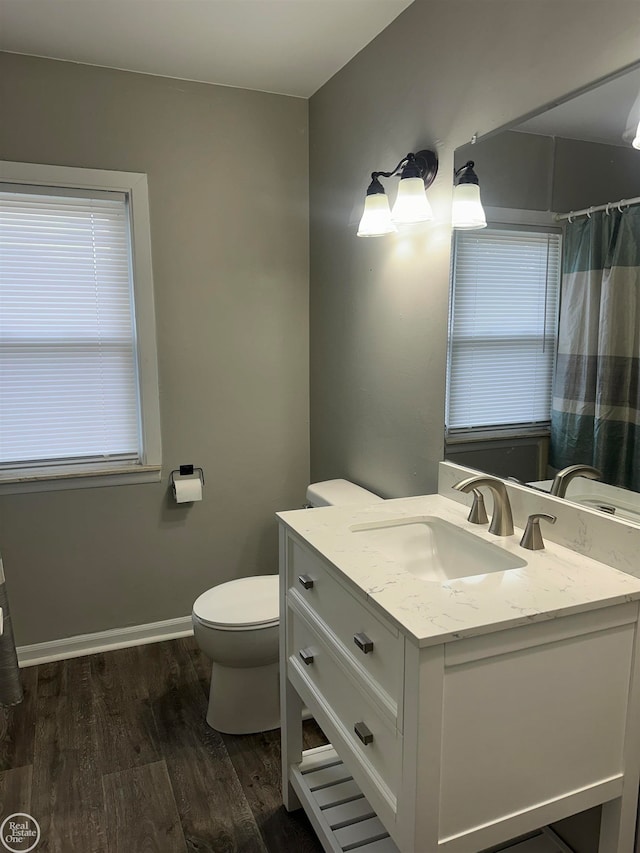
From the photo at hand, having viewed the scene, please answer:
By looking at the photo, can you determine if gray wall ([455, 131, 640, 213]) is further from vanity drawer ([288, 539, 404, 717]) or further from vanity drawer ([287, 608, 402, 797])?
vanity drawer ([287, 608, 402, 797])

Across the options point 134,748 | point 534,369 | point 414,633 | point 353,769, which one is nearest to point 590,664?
point 414,633

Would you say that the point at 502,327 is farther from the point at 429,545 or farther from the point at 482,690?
the point at 482,690

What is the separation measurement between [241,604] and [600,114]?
1854 mm

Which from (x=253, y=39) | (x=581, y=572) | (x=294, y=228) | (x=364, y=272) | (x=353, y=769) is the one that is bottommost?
(x=353, y=769)

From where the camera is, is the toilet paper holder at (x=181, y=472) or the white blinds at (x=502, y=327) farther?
the toilet paper holder at (x=181, y=472)

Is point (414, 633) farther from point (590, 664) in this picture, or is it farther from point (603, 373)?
point (603, 373)

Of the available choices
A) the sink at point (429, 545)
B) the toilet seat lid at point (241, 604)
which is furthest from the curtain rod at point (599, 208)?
the toilet seat lid at point (241, 604)

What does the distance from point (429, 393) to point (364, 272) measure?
25.2 inches

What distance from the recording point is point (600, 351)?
1.45 metres

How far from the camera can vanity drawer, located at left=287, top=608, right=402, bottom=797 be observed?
1239mm

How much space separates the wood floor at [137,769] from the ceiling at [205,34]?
250cm

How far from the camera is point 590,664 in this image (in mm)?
1253

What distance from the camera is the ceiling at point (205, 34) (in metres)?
2.06

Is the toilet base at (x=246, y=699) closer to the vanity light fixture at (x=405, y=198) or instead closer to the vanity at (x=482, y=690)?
the vanity at (x=482, y=690)
